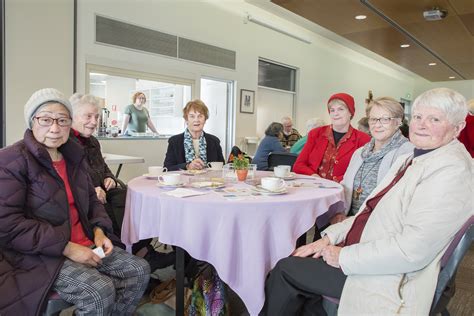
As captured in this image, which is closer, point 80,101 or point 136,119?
point 80,101

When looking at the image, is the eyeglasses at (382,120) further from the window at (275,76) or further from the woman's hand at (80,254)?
the window at (275,76)

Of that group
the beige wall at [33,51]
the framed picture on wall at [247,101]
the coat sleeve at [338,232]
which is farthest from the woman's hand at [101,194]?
the framed picture on wall at [247,101]

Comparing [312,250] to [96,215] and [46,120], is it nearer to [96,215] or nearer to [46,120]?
[96,215]

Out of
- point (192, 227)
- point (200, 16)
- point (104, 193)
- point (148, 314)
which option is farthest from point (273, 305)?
point (200, 16)

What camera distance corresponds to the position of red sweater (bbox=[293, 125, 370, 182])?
8.55 feet

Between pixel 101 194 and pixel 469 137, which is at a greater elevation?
pixel 469 137

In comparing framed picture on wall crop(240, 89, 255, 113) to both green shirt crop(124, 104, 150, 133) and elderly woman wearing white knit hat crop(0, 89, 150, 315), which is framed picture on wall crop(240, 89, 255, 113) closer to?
green shirt crop(124, 104, 150, 133)

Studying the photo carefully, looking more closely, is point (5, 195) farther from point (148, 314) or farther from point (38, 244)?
point (148, 314)

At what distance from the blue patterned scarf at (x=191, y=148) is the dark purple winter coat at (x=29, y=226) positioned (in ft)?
4.62

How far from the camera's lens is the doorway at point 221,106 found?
646 centimetres

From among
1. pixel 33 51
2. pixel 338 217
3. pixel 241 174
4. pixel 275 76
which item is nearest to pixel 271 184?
pixel 241 174

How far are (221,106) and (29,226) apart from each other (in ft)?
17.5

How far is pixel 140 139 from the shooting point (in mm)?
5102

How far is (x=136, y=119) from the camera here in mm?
5293
